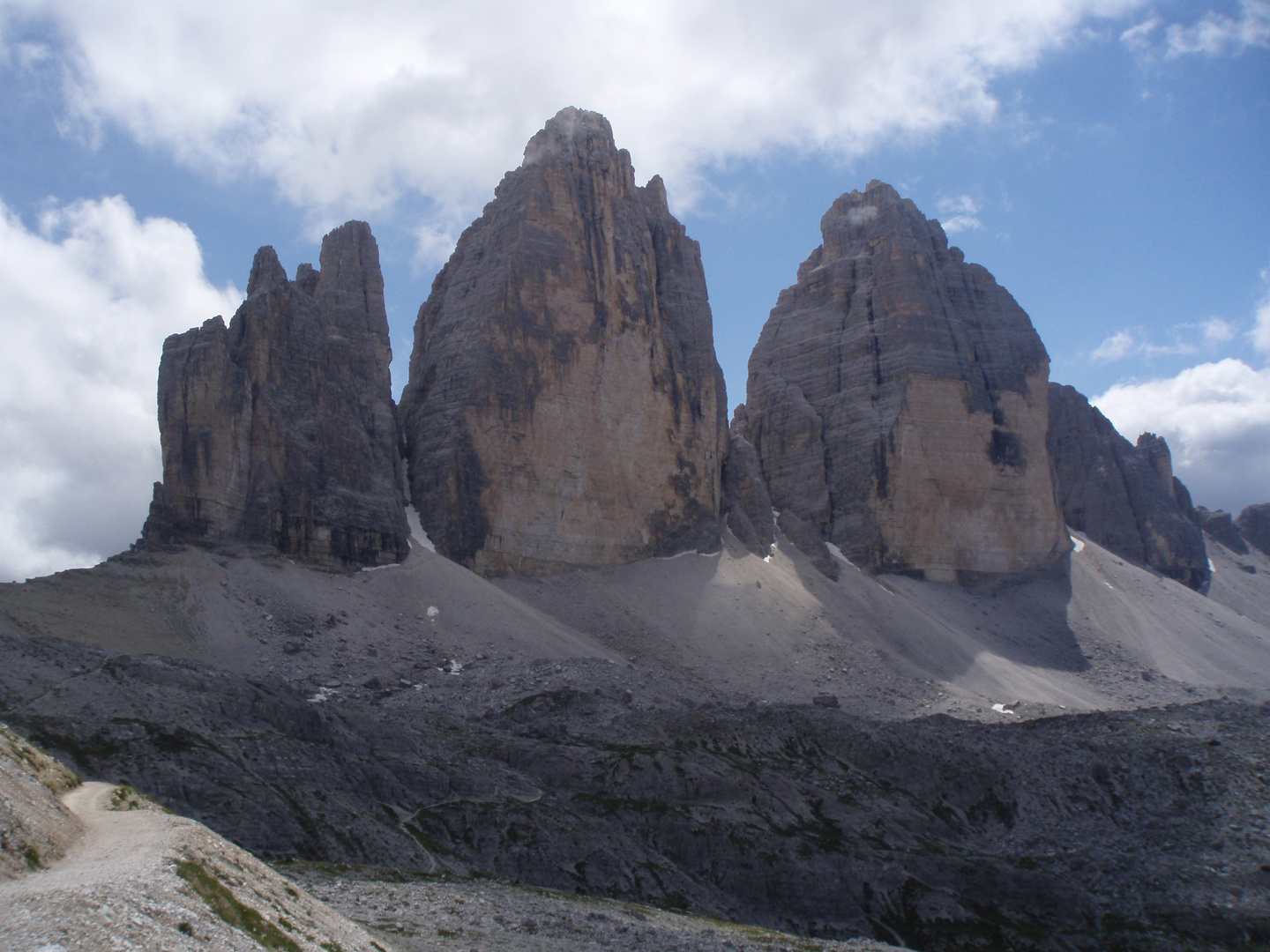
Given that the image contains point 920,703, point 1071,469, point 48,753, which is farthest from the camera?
point 1071,469

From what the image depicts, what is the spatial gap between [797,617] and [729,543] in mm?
9555

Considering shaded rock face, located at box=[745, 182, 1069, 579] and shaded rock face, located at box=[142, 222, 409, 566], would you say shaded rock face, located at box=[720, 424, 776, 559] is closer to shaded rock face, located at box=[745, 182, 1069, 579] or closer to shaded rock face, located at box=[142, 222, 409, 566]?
shaded rock face, located at box=[745, 182, 1069, 579]

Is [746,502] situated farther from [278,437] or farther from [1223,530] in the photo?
[1223,530]

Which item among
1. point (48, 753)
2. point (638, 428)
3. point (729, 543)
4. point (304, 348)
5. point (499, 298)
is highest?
point (499, 298)

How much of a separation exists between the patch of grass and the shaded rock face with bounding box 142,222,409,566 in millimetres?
39965

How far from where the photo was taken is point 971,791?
A: 36406 mm

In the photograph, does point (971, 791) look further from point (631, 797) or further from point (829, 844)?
point (631, 797)

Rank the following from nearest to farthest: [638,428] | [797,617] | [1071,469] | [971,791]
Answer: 1. [971,791]
2. [797,617]
3. [638,428]
4. [1071,469]

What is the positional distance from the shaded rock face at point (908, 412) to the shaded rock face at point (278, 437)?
3645 cm

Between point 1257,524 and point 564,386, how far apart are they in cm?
10393

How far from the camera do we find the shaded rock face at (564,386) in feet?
210

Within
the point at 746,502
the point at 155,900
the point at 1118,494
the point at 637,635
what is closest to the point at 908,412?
the point at 746,502

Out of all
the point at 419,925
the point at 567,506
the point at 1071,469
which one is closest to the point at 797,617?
the point at 567,506

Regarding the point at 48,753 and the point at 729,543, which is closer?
the point at 48,753
